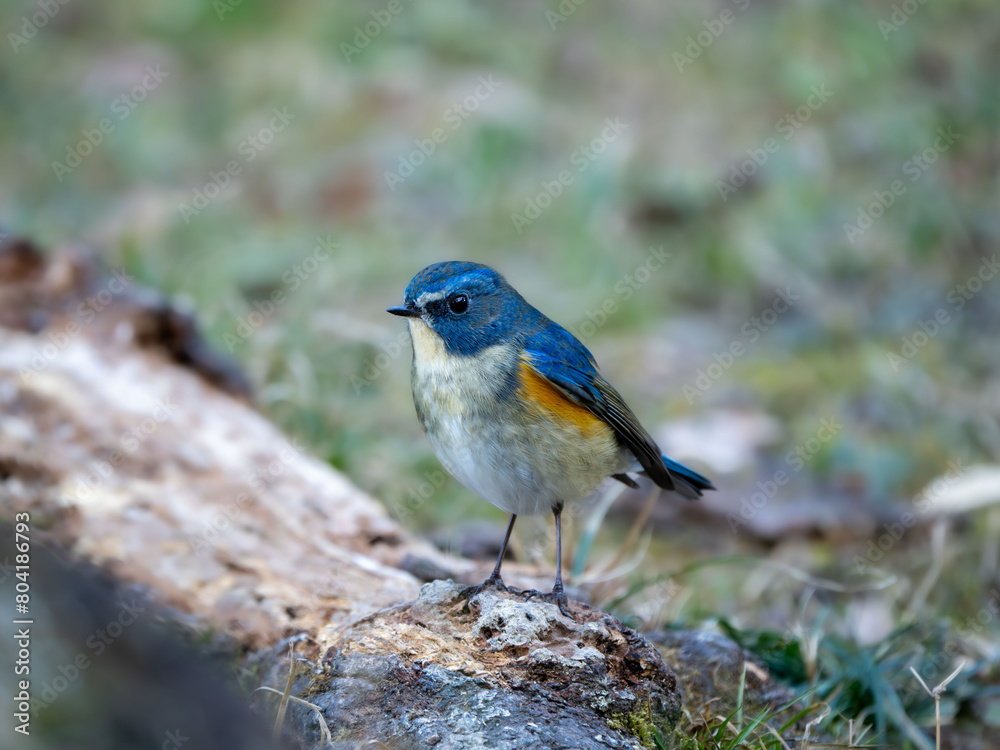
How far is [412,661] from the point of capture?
9.62ft

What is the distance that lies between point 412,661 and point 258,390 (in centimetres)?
265

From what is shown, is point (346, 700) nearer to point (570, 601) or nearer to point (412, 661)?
point (412, 661)

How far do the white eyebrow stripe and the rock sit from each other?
1.16 m

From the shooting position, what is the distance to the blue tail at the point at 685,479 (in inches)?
172

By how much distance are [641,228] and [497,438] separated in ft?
16.9

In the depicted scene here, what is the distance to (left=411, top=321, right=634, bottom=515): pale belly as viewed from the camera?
368 cm

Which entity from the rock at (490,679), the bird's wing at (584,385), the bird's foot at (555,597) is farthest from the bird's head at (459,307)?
the rock at (490,679)

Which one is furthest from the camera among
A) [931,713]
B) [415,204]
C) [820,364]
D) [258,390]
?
[415,204]

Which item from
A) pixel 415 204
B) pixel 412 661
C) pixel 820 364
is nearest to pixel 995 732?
pixel 412 661

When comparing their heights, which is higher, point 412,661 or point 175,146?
point 175,146

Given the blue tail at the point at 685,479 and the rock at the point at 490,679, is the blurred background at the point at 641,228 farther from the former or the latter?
the rock at the point at 490,679

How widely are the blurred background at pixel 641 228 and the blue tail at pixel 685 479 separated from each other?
1.17 feet

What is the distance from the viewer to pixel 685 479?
4.42 meters

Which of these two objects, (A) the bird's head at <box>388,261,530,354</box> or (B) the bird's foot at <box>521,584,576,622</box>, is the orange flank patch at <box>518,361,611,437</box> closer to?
(A) the bird's head at <box>388,261,530,354</box>
